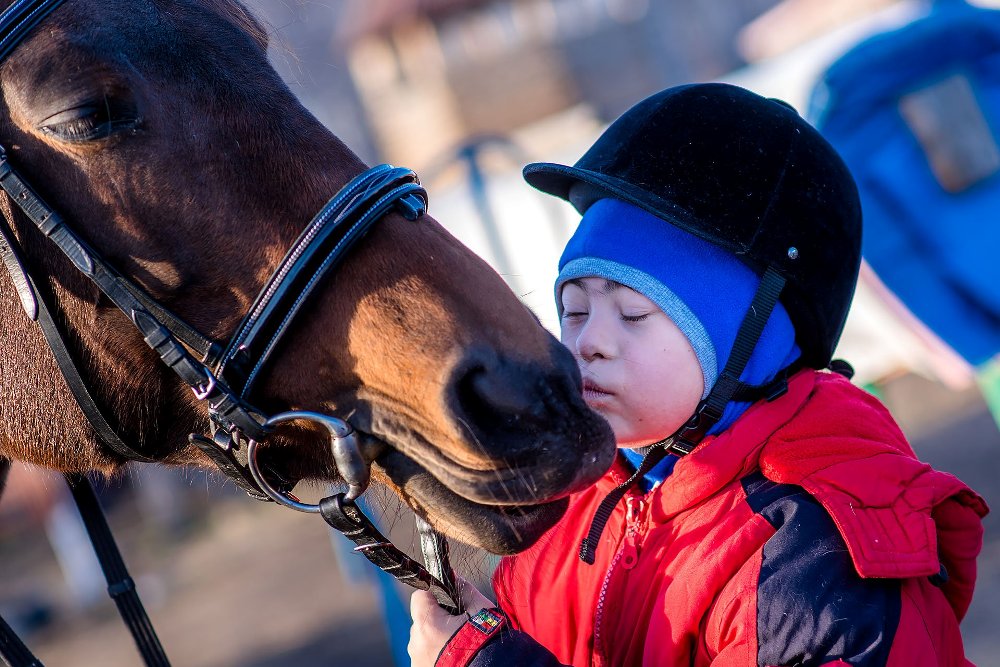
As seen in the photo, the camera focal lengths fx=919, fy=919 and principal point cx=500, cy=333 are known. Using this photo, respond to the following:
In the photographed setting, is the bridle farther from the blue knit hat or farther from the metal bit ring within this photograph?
the blue knit hat

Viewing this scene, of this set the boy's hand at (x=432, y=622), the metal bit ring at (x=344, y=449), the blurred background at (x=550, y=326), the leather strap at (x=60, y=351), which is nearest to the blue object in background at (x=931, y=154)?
the blurred background at (x=550, y=326)

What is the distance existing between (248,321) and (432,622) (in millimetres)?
675

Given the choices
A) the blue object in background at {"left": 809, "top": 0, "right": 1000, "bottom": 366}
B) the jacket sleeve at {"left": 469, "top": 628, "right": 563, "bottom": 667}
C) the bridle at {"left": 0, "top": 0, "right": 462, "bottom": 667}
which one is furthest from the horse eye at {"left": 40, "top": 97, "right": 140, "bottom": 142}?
the blue object in background at {"left": 809, "top": 0, "right": 1000, "bottom": 366}

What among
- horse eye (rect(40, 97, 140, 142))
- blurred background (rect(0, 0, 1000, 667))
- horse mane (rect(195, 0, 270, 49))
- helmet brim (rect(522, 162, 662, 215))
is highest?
horse mane (rect(195, 0, 270, 49))

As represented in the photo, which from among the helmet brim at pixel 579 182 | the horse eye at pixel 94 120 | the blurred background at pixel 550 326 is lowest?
the blurred background at pixel 550 326

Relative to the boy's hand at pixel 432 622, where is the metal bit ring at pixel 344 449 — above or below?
above

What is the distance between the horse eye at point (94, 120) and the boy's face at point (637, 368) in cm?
93

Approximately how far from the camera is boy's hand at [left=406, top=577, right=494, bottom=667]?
1.74 m

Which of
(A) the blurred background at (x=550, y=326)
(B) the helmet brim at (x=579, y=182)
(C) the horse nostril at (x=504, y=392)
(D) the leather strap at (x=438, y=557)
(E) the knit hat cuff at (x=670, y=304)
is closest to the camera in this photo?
(C) the horse nostril at (x=504, y=392)

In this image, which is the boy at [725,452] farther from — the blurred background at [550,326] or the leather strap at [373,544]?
the blurred background at [550,326]

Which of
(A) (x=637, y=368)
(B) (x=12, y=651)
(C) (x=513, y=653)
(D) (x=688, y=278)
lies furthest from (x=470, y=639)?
(B) (x=12, y=651)

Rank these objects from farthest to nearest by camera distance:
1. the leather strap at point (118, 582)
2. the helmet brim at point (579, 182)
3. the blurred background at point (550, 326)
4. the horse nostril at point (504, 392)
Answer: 1. the blurred background at point (550, 326)
2. the leather strap at point (118, 582)
3. the helmet brim at point (579, 182)
4. the horse nostril at point (504, 392)

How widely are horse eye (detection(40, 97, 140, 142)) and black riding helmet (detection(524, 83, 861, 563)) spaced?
0.93 m

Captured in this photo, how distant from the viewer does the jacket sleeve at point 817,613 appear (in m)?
1.53
